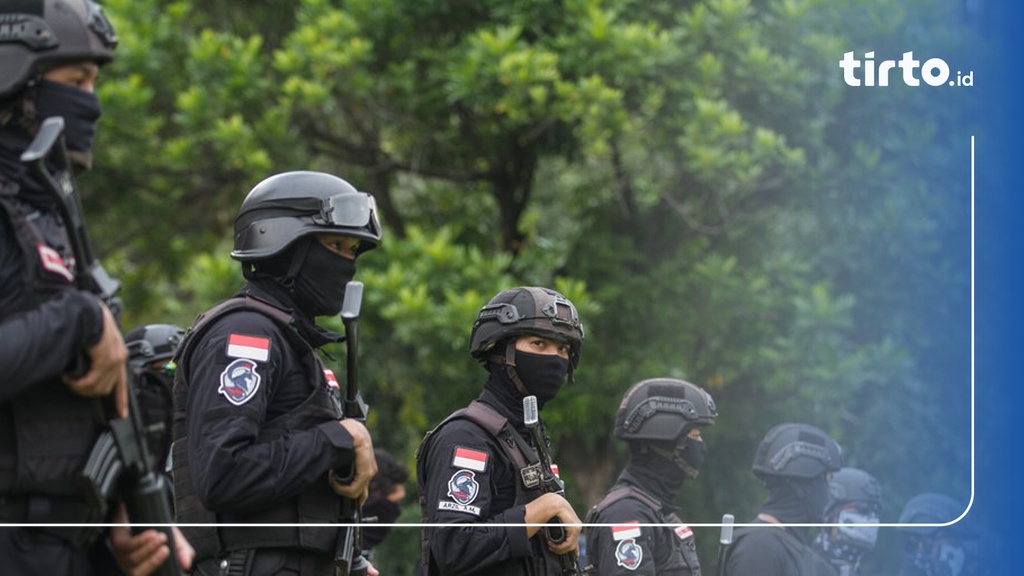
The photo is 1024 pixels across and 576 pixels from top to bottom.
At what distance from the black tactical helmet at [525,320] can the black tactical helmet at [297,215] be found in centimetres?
72

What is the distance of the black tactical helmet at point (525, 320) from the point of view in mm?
5543

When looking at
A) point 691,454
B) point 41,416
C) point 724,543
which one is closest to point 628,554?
point 724,543

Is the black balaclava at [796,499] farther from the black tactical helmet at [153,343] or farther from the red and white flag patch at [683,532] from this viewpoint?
the black tactical helmet at [153,343]

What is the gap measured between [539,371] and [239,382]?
139 centimetres

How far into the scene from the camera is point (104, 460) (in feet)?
12.3

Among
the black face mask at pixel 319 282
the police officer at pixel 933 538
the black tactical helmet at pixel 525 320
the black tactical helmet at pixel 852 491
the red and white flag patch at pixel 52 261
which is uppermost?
the red and white flag patch at pixel 52 261

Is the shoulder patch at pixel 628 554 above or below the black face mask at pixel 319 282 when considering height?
below

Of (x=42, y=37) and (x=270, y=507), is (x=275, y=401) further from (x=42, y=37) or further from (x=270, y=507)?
(x=42, y=37)

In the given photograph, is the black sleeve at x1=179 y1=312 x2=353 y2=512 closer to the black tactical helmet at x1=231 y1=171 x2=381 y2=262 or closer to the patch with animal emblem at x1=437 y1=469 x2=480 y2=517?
the black tactical helmet at x1=231 y1=171 x2=381 y2=262

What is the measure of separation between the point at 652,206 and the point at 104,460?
785cm

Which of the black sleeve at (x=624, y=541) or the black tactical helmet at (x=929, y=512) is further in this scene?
the black tactical helmet at (x=929, y=512)

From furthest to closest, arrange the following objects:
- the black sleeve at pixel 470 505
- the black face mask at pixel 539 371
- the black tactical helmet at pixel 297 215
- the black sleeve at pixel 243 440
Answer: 1. the black face mask at pixel 539 371
2. the black sleeve at pixel 470 505
3. the black tactical helmet at pixel 297 215
4. the black sleeve at pixel 243 440

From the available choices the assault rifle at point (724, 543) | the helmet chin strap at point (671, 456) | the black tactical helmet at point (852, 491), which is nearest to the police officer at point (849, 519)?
the black tactical helmet at point (852, 491)

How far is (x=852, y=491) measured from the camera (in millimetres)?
7309
